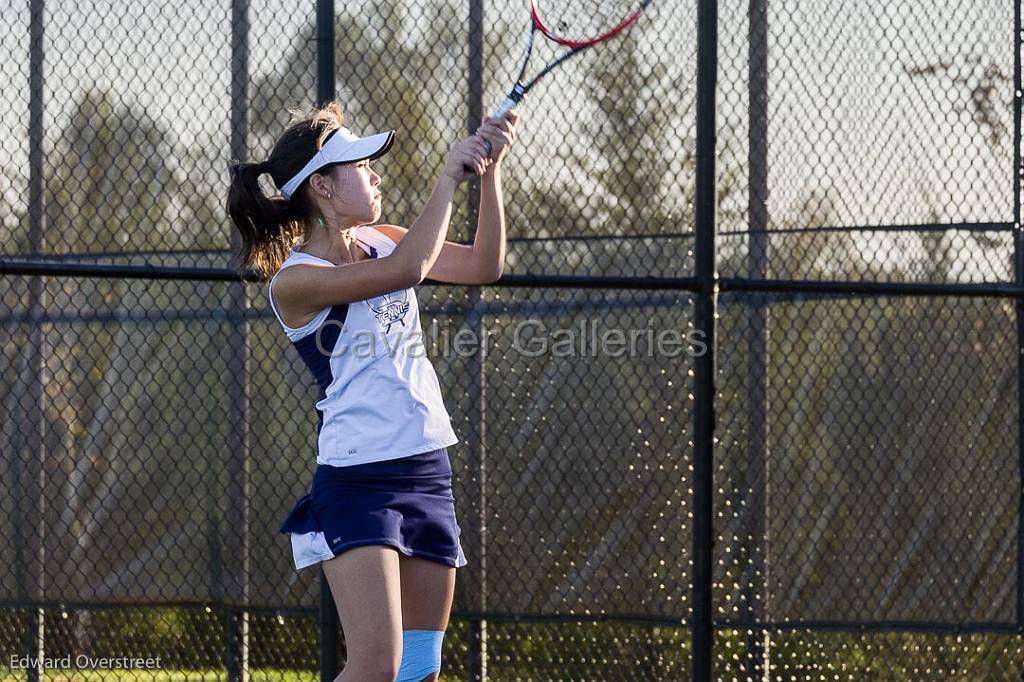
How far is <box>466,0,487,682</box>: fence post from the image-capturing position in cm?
404

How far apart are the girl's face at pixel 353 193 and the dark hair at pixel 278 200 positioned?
8cm

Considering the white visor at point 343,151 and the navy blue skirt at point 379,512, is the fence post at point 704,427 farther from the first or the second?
the white visor at point 343,151

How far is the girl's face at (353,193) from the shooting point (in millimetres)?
2420

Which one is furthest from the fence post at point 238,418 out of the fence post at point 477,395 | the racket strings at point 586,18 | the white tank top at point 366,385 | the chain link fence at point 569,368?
the white tank top at point 366,385

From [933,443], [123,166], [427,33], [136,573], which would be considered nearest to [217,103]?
[123,166]

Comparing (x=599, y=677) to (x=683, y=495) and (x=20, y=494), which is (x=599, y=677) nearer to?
(x=683, y=495)

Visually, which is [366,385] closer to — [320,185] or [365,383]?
[365,383]

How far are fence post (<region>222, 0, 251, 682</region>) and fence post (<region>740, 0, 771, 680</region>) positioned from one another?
183 cm

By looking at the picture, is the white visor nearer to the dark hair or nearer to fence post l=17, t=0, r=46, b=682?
the dark hair

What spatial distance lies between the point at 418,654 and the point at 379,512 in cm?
36

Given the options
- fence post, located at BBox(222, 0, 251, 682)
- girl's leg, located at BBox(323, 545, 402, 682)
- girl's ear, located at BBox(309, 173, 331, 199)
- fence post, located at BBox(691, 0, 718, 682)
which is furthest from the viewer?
fence post, located at BBox(222, 0, 251, 682)

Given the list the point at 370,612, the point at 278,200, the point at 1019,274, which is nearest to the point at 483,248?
the point at 278,200

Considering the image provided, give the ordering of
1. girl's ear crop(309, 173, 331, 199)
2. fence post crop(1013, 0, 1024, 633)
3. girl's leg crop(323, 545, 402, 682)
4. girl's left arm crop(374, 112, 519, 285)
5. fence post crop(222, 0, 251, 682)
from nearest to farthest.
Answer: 1. girl's leg crop(323, 545, 402, 682)
2. girl's ear crop(309, 173, 331, 199)
3. girl's left arm crop(374, 112, 519, 285)
4. fence post crop(1013, 0, 1024, 633)
5. fence post crop(222, 0, 251, 682)

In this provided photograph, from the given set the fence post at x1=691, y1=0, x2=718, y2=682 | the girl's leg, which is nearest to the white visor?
the girl's leg
